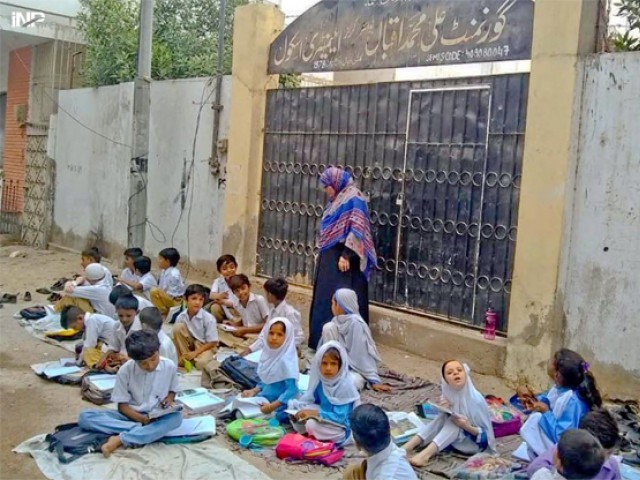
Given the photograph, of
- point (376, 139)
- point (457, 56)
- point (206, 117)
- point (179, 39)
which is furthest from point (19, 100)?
point (457, 56)

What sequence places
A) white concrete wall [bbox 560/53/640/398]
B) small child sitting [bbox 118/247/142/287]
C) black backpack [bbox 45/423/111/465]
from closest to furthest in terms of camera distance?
black backpack [bbox 45/423/111/465], white concrete wall [bbox 560/53/640/398], small child sitting [bbox 118/247/142/287]

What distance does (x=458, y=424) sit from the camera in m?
4.14

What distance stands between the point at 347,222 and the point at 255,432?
100 inches

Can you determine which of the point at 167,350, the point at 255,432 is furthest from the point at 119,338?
the point at 255,432

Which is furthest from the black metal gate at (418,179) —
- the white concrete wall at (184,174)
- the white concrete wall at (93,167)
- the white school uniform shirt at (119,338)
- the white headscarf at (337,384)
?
the white concrete wall at (93,167)

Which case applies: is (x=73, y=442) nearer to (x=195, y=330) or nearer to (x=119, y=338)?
(x=119, y=338)

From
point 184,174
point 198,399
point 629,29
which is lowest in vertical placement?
point 198,399

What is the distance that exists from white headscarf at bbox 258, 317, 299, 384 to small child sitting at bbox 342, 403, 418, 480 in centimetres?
163

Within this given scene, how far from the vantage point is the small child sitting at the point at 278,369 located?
4.85 metres

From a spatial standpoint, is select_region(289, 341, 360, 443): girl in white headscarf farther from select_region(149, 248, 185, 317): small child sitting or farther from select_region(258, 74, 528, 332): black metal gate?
select_region(149, 248, 185, 317): small child sitting

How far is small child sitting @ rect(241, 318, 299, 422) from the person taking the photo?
485 centimetres

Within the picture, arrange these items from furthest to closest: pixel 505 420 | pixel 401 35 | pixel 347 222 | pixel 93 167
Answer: pixel 93 167, pixel 401 35, pixel 347 222, pixel 505 420

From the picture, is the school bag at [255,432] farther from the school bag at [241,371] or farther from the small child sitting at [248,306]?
the small child sitting at [248,306]

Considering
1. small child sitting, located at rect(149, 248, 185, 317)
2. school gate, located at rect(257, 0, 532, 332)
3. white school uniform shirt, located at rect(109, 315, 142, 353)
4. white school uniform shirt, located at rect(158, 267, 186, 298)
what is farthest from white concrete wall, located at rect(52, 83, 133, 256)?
white school uniform shirt, located at rect(109, 315, 142, 353)
